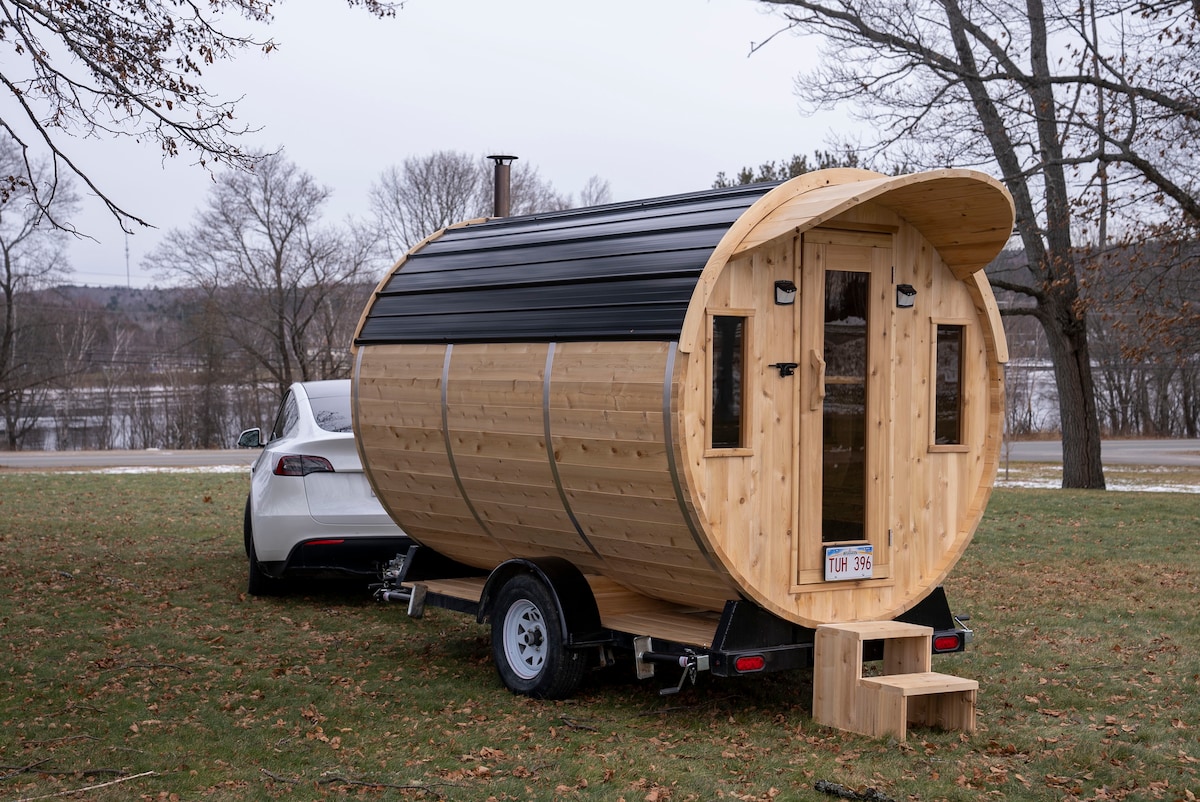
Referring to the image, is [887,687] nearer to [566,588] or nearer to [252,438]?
[566,588]

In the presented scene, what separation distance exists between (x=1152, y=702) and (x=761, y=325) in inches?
126

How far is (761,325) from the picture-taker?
6828 millimetres

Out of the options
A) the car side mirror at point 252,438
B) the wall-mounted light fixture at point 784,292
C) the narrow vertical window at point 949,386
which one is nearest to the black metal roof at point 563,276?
the wall-mounted light fixture at point 784,292

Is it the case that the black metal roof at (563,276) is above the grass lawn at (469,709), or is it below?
above

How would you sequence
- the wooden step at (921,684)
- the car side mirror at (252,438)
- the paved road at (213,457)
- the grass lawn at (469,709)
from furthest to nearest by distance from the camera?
the paved road at (213,457) < the car side mirror at (252,438) < the wooden step at (921,684) < the grass lawn at (469,709)

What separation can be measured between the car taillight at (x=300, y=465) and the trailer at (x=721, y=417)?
6.21 ft

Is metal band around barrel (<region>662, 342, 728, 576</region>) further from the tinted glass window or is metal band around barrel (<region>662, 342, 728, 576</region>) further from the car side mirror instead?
the car side mirror

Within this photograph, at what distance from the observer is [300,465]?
33.0ft

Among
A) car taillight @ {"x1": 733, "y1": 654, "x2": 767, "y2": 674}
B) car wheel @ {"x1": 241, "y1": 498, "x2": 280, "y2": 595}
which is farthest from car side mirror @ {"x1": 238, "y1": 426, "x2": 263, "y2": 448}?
car taillight @ {"x1": 733, "y1": 654, "x2": 767, "y2": 674}

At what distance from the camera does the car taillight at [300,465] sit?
1003 cm

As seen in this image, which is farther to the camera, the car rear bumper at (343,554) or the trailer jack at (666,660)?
the car rear bumper at (343,554)

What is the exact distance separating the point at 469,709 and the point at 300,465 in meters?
3.56

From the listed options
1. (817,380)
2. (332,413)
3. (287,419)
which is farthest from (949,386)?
(287,419)

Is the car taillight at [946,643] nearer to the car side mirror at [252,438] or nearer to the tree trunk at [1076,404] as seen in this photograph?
the car side mirror at [252,438]
